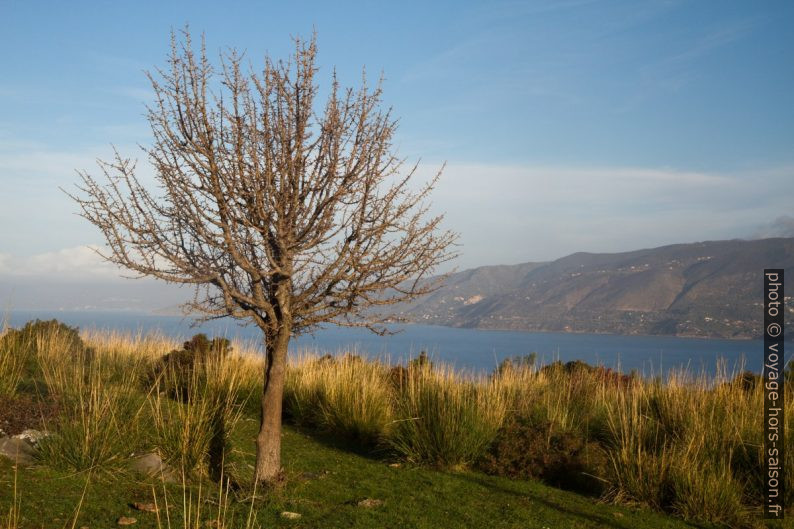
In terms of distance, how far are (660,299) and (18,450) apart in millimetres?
157678

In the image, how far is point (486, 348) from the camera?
87.6m

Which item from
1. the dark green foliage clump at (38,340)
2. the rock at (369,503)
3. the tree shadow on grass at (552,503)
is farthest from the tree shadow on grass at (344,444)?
the dark green foliage clump at (38,340)

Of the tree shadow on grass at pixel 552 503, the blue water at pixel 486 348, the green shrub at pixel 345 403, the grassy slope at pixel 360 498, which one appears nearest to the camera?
the grassy slope at pixel 360 498

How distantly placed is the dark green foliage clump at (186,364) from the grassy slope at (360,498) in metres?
2.92

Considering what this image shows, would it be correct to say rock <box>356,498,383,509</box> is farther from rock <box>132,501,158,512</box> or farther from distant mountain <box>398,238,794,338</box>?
Result: distant mountain <box>398,238,794,338</box>

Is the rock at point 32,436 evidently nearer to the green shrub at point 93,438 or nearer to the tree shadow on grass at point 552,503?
the green shrub at point 93,438

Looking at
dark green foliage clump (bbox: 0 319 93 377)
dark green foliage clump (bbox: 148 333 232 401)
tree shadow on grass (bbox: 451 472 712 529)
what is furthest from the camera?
dark green foliage clump (bbox: 0 319 93 377)

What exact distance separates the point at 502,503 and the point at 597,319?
14573cm

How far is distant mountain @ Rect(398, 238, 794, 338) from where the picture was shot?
11731 cm

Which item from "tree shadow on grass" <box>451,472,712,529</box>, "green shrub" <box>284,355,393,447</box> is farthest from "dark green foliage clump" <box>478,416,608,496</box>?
"green shrub" <box>284,355,393,447</box>

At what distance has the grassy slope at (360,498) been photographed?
590 cm

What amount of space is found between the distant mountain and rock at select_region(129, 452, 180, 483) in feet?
354

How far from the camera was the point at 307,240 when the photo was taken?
657 centimetres

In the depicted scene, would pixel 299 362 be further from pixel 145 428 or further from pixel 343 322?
pixel 343 322
